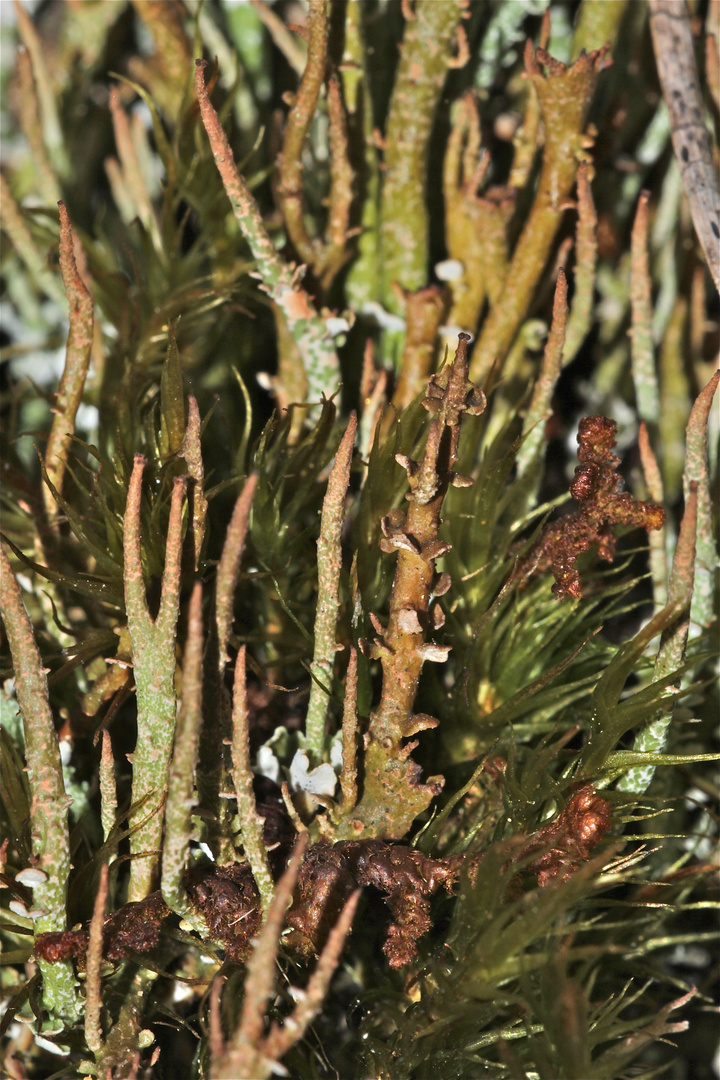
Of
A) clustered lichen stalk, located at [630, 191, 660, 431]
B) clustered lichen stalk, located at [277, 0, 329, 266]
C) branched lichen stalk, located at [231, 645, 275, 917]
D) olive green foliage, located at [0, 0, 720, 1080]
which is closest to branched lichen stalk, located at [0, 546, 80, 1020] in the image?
olive green foliage, located at [0, 0, 720, 1080]

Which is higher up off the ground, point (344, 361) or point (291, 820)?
point (344, 361)

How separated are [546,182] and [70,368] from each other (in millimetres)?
438

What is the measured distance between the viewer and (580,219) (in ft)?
2.44

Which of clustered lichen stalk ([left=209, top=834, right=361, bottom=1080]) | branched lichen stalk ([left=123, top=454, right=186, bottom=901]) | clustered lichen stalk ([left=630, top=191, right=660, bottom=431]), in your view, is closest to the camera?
clustered lichen stalk ([left=209, top=834, right=361, bottom=1080])

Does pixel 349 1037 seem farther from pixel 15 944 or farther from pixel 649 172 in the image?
pixel 649 172

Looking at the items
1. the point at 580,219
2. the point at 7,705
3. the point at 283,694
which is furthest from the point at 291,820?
the point at 580,219

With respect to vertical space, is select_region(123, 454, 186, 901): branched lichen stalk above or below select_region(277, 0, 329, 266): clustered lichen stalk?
below

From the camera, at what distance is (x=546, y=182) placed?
2.56 feet

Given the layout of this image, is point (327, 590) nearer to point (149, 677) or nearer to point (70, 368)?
point (149, 677)

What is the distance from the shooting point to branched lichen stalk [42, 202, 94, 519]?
0.66 metres

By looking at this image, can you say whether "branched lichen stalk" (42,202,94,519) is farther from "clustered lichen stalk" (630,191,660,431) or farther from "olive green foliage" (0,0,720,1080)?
"clustered lichen stalk" (630,191,660,431)

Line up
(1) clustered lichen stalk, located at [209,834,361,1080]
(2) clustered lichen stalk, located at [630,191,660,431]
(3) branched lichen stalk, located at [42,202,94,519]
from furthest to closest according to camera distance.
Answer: (2) clustered lichen stalk, located at [630,191,660,431] → (3) branched lichen stalk, located at [42,202,94,519] → (1) clustered lichen stalk, located at [209,834,361,1080]

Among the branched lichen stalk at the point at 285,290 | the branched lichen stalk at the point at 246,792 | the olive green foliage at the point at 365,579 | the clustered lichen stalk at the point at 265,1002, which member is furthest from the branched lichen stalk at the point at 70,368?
the clustered lichen stalk at the point at 265,1002

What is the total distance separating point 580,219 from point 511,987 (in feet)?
1.96
